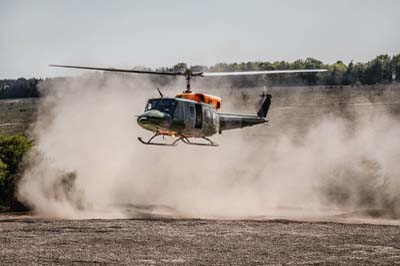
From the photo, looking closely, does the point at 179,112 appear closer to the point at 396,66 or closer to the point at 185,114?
the point at 185,114

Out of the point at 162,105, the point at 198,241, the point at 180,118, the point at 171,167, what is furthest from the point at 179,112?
the point at 171,167

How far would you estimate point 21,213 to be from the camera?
3909 cm

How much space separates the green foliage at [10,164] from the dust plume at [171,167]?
0.76 meters

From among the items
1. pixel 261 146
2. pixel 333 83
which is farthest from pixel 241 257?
pixel 333 83

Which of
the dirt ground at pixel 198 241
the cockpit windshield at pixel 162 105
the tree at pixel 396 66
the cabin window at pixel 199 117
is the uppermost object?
the tree at pixel 396 66

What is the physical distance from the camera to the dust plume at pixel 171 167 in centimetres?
4075

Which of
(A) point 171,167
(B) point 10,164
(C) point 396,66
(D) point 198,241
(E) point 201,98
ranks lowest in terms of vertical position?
(A) point 171,167

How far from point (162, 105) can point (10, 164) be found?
1429 centimetres

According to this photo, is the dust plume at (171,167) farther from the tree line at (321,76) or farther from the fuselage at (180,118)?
the tree line at (321,76)

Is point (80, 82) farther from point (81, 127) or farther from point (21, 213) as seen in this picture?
point (21, 213)

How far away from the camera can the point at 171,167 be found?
2016 inches

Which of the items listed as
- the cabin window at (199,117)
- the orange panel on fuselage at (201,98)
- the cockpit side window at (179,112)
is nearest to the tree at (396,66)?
the orange panel on fuselage at (201,98)

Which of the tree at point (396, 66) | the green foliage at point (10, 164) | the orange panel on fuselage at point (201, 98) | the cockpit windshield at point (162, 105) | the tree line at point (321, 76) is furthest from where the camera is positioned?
the tree at point (396, 66)

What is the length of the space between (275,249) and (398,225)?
29.0ft
